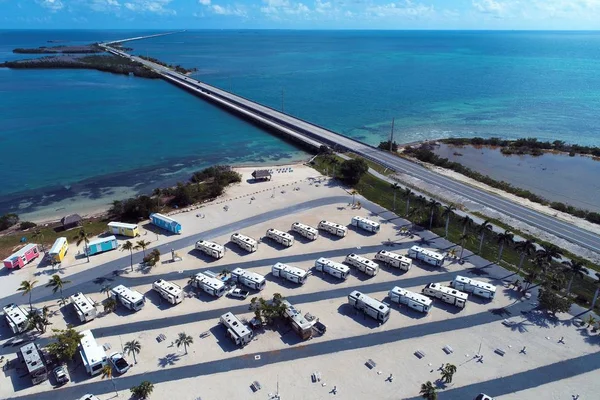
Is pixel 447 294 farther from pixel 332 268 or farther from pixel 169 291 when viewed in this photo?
pixel 169 291

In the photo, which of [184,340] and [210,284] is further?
[210,284]

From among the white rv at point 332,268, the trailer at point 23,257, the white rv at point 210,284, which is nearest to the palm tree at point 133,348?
the white rv at point 210,284

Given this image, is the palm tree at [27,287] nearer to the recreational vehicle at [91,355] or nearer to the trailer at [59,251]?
the trailer at [59,251]

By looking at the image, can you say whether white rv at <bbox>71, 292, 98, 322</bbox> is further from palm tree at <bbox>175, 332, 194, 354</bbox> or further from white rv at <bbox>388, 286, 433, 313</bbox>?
white rv at <bbox>388, 286, 433, 313</bbox>

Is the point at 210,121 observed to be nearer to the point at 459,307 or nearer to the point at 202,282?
the point at 202,282

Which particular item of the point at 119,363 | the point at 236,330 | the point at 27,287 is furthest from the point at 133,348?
the point at 27,287

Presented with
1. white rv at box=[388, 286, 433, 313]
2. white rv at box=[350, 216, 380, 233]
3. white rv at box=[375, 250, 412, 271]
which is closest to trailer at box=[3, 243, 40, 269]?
white rv at box=[350, 216, 380, 233]
